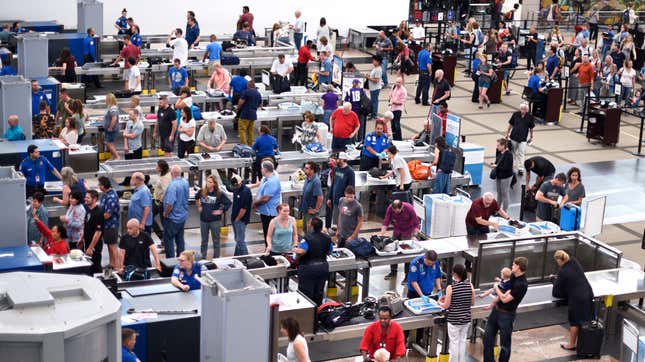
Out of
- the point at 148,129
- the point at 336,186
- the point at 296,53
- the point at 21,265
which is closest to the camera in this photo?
the point at 21,265

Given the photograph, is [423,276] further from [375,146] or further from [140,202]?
[375,146]

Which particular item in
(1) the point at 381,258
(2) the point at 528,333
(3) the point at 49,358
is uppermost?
(3) the point at 49,358

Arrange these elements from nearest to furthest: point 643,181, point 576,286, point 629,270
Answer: point 576,286 → point 629,270 → point 643,181

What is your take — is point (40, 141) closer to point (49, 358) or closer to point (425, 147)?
→ point (425, 147)

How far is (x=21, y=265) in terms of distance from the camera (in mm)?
11680

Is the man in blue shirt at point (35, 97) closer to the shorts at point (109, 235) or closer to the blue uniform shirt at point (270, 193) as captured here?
the blue uniform shirt at point (270, 193)

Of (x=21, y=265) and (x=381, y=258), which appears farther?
(x=381, y=258)

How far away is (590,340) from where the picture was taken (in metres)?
13.3

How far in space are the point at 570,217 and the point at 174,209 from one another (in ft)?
19.2

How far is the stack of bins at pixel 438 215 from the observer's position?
16.3 metres

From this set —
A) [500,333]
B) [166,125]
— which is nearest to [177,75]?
[166,125]

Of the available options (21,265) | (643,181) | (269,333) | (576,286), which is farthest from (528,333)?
(643,181)

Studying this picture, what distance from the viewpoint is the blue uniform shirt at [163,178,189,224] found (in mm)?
14766

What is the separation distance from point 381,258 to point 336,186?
2.57 metres
